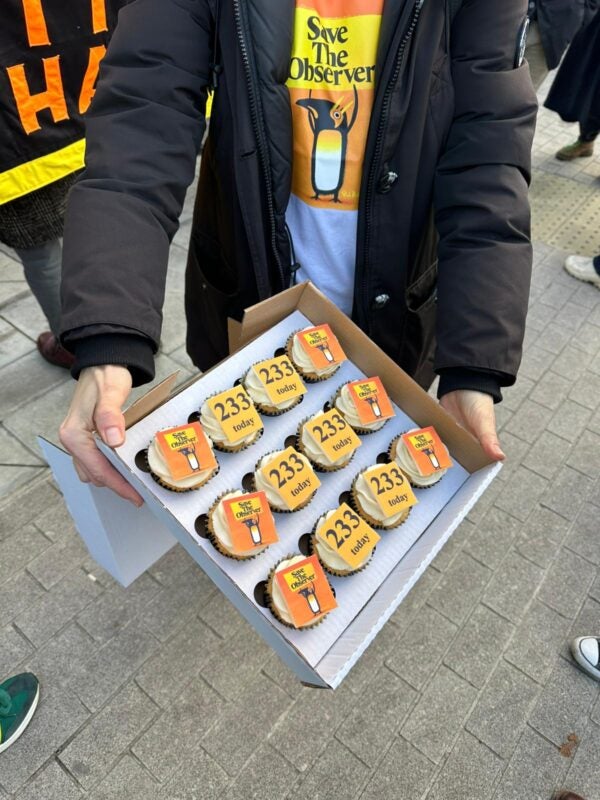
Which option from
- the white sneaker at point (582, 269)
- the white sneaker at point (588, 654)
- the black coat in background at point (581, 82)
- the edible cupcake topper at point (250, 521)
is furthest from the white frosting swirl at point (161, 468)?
the black coat in background at point (581, 82)

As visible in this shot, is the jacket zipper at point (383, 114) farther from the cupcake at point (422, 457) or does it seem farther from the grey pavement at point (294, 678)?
the grey pavement at point (294, 678)

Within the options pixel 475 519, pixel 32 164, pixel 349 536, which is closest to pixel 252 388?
pixel 349 536

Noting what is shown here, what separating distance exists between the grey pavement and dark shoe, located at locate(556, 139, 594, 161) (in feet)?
12.8

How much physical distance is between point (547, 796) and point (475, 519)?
1.16 meters

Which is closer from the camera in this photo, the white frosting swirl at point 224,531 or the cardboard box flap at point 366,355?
the white frosting swirl at point 224,531

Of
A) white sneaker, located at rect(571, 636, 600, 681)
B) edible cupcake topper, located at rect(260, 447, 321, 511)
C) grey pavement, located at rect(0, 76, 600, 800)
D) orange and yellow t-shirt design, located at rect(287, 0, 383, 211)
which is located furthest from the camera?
white sneaker, located at rect(571, 636, 600, 681)

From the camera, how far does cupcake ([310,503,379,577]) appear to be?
1.42 metres

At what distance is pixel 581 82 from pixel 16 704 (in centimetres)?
544

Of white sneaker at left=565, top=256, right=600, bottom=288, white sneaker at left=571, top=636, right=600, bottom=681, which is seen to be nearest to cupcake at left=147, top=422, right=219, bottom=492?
Answer: white sneaker at left=571, top=636, right=600, bottom=681

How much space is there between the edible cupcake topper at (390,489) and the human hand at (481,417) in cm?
22

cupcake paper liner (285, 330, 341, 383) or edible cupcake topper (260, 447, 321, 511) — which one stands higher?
cupcake paper liner (285, 330, 341, 383)

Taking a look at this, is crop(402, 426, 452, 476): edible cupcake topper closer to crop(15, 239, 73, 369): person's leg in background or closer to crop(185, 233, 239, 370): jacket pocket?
crop(185, 233, 239, 370): jacket pocket

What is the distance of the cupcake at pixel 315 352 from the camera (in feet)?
5.28

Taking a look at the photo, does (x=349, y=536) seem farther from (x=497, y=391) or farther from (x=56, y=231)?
(x=56, y=231)
